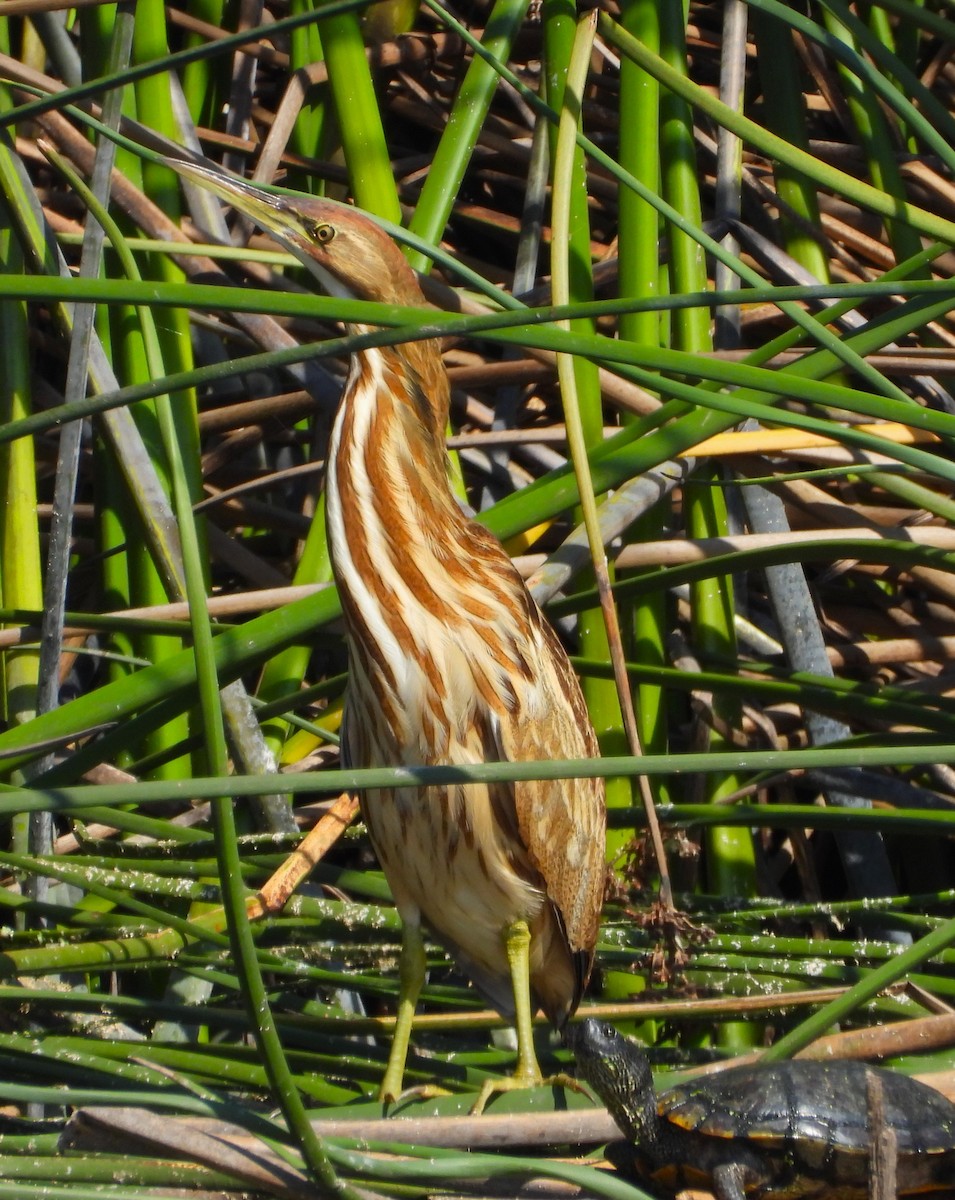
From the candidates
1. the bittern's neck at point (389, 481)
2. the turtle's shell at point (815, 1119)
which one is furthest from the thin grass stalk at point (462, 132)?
the turtle's shell at point (815, 1119)

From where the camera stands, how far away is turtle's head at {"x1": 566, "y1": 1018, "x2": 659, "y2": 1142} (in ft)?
5.02

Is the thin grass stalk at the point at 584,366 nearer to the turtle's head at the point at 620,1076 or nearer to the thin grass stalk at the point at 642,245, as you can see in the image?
the thin grass stalk at the point at 642,245

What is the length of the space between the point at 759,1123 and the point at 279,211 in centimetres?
143

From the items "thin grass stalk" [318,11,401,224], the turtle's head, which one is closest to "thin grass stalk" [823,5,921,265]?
"thin grass stalk" [318,11,401,224]

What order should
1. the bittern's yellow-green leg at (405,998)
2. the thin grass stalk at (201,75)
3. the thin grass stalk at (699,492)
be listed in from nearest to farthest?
the bittern's yellow-green leg at (405,998) < the thin grass stalk at (699,492) < the thin grass stalk at (201,75)

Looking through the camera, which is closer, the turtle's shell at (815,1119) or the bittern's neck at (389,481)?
A: the turtle's shell at (815,1119)

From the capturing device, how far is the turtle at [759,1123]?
155cm

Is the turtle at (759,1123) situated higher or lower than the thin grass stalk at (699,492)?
lower

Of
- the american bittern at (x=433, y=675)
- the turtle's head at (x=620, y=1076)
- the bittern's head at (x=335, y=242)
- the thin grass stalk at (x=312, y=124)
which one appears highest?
the thin grass stalk at (x=312, y=124)

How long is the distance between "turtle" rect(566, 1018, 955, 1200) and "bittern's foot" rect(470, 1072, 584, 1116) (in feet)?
0.47

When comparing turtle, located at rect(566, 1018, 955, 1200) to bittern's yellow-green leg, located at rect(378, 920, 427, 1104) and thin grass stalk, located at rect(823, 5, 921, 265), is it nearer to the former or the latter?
bittern's yellow-green leg, located at rect(378, 920, 427, 1104)

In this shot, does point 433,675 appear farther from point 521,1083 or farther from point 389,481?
point 521,1083

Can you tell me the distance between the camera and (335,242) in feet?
6.91

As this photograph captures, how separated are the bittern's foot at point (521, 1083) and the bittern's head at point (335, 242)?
1065mm
